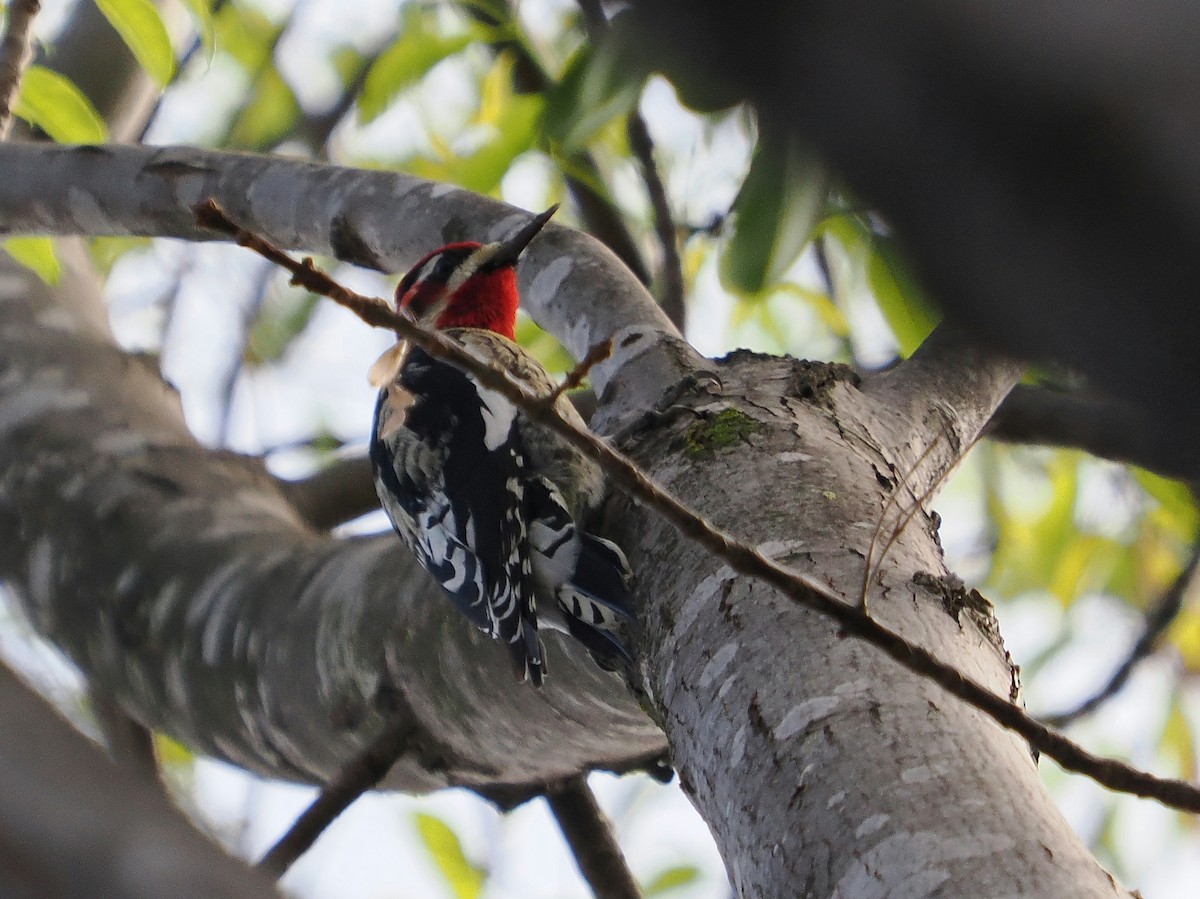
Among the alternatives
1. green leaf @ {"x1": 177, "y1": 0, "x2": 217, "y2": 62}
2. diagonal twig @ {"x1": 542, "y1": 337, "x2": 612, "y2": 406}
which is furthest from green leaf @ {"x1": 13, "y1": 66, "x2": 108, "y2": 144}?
diagonal twig @ {"x1": 542, "y1": 337, "x2": 612, "y2": 406}

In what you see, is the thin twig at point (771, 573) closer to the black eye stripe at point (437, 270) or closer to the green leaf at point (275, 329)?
the black eye stripe at point (437, 270)

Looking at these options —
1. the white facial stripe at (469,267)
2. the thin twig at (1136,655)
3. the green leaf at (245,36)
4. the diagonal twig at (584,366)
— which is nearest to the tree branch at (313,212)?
the white facial stripe at (469,267)

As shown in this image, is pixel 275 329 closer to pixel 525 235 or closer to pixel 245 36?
pixel 245 36

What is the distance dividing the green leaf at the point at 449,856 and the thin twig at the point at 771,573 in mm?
1838

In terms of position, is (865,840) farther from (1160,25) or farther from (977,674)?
(1160,25)

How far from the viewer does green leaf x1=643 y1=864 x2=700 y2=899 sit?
2711 mm

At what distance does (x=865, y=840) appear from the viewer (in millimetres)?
825

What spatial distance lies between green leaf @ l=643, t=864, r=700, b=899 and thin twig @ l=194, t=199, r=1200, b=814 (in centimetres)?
207

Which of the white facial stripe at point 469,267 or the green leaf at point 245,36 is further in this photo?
the green leaf at point 245,36

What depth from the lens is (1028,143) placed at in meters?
0.29

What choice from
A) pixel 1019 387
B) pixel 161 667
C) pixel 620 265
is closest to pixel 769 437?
pixel 620 265

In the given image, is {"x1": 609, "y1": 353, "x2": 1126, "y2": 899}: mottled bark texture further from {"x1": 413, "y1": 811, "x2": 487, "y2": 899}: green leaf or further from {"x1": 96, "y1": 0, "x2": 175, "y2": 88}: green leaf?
{"x1": 413, "y1": 811, "x2": 487, "y2": 899}: green leaf

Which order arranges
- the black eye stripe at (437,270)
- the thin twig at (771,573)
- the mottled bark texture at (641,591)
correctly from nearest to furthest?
the thin twig at (771,573) → the mottled bark texture at (641,591) → the black eye stripe at (437,270)

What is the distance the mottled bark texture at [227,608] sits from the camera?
5.59ft
